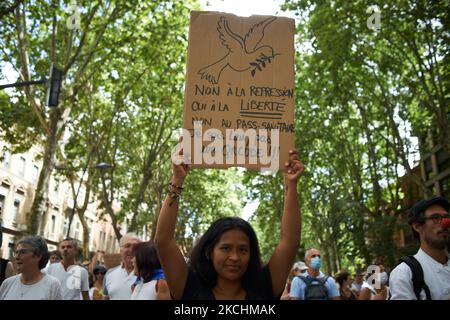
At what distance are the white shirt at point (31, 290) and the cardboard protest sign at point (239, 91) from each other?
2332mm

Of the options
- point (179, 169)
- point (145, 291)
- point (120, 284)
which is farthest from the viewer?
point (120, 284)

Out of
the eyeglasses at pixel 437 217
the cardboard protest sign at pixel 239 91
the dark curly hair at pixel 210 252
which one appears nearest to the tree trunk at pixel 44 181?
the cardboard protest sign at pixel 239 91

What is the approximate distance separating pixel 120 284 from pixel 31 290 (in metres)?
1.04

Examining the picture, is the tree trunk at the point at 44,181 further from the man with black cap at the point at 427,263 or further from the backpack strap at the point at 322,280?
the man with black cap at the point at 427,263

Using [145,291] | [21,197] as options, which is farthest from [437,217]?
[21,197]

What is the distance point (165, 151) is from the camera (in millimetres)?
25609

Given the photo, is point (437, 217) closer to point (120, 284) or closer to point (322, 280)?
point (120, 284)

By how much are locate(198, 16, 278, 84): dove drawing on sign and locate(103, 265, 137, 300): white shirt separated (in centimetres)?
275

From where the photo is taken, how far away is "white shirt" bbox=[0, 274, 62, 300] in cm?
443

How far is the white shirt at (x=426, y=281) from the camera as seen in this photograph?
320cm

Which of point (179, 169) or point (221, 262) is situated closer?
point (221, 262)

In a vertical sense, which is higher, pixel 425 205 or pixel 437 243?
pixel 425 205

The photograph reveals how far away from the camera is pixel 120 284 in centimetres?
530
